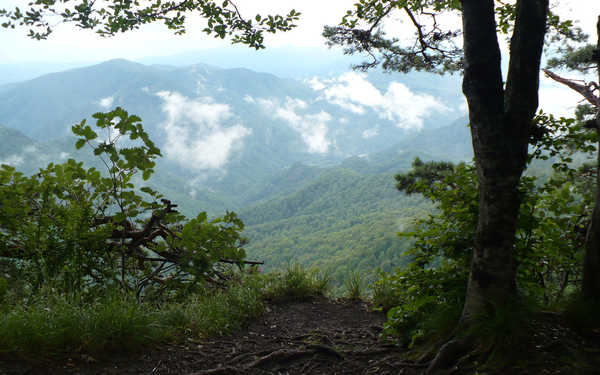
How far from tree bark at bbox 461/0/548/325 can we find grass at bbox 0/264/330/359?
252 centimetres

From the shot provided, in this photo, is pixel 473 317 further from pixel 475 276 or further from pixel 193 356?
pixel 193 356

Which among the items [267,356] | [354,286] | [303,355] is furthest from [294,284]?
[267,356]

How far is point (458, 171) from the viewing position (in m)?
3.06

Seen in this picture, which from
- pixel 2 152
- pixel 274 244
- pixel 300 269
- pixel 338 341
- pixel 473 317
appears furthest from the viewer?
pixel 2 152

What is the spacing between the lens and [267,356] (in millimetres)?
3150

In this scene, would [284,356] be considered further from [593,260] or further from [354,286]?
[354,286]

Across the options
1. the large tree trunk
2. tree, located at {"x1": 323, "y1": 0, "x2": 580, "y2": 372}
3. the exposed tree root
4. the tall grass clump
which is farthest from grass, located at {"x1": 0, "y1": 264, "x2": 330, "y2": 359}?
the large tree trunk

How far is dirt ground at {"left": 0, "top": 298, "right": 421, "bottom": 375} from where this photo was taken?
Result: 2.64 metres

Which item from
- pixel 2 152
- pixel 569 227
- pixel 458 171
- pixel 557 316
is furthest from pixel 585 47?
pixel 2 152

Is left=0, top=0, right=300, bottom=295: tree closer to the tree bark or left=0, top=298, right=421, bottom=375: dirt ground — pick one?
left=0, top=298, right=421, bottom=375: dirt ground

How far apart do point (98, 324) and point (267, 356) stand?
1360 mm

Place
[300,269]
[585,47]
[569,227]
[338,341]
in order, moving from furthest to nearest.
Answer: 1. [585,47]
2. [300,269]
3. [338,341]
4. [569,227]

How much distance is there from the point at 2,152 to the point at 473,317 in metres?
199

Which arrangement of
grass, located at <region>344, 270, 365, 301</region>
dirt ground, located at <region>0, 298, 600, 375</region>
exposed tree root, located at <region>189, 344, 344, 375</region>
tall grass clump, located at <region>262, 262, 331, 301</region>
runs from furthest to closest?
1. grass, located at <region>344, 270, 365, 301</region>
2. tall grass clump, located at <region>262, 262, 331, 301</region>
3. exposed tree root, located at <region>189, 344, 344, 375</region>
4. dirt ground, located at <region>0, 298, 600, 375</region>
